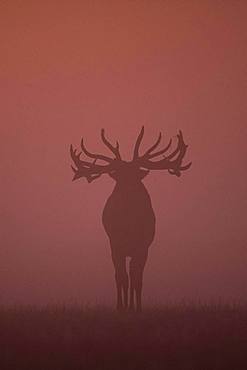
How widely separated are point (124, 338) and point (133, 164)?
56cm

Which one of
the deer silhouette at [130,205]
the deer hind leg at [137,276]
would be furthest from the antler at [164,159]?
the deer hind leg at [137,276]

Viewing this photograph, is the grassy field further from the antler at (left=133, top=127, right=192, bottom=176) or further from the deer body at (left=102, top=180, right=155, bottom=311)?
the antler at (left=133, top=127, right=192, bottom=176)

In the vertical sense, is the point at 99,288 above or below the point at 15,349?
above

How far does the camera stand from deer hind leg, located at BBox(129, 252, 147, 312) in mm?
2066

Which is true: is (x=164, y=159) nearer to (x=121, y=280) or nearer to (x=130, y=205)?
(x=130, y=205)

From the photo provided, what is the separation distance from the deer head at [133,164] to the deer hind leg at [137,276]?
0.85ft

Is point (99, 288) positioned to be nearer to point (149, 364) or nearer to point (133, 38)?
point (149, 364)

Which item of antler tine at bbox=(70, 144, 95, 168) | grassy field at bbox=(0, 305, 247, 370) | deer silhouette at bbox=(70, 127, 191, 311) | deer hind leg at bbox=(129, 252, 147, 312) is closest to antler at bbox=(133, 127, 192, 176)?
deer silhouette at bbox=(70, 127, 191, 311)

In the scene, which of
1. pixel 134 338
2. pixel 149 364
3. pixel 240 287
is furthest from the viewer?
pixel 240 287

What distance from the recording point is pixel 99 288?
211 centimetres

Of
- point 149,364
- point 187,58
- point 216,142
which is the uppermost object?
point 187,58

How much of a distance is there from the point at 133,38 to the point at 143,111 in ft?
0.83

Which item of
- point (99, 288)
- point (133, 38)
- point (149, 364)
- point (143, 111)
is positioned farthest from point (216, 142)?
point (149, 364)

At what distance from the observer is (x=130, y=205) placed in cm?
207
